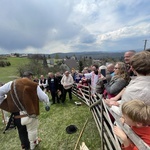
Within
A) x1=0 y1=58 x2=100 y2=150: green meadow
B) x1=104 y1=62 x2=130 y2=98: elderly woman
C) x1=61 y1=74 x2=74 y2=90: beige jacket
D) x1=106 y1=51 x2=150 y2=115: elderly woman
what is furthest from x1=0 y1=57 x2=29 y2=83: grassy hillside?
x1=106 y1=51 x2=150 y2=115: elderly woman

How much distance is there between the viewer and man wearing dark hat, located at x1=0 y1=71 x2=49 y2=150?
3594mm

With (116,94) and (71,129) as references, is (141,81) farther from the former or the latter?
(71,129)

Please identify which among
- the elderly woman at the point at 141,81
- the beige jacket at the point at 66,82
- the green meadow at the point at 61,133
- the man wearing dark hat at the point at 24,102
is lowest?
the green meadow at the point at 61,133

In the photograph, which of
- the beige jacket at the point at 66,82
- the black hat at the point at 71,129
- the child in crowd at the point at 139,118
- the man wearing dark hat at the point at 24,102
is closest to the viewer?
the child in crowd at the point at 139,118

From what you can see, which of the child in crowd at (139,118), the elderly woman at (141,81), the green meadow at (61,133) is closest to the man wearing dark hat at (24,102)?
the green meadow at (61,133)

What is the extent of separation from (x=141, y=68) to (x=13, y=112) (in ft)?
10.2

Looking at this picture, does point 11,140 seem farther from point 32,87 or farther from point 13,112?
point 32,87

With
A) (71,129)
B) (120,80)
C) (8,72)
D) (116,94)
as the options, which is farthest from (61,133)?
(8,72)

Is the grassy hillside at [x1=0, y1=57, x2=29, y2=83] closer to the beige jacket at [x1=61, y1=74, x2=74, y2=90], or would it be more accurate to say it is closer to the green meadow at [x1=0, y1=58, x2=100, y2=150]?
the beige jacket at [x1=61, y1=74, x2=74, y2=90]

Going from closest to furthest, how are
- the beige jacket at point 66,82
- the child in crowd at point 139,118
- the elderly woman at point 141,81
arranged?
the child in crowd at point 139,118, the elderly woman at point 141,81, the beige jacket at point 66,82

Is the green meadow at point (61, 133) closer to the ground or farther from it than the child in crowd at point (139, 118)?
closer to the ground

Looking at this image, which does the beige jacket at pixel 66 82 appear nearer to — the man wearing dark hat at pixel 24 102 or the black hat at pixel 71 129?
the black hat at pixel 71 129

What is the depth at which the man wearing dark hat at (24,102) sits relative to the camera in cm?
359

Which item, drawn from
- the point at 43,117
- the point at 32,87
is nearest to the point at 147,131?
the point at 32,87
